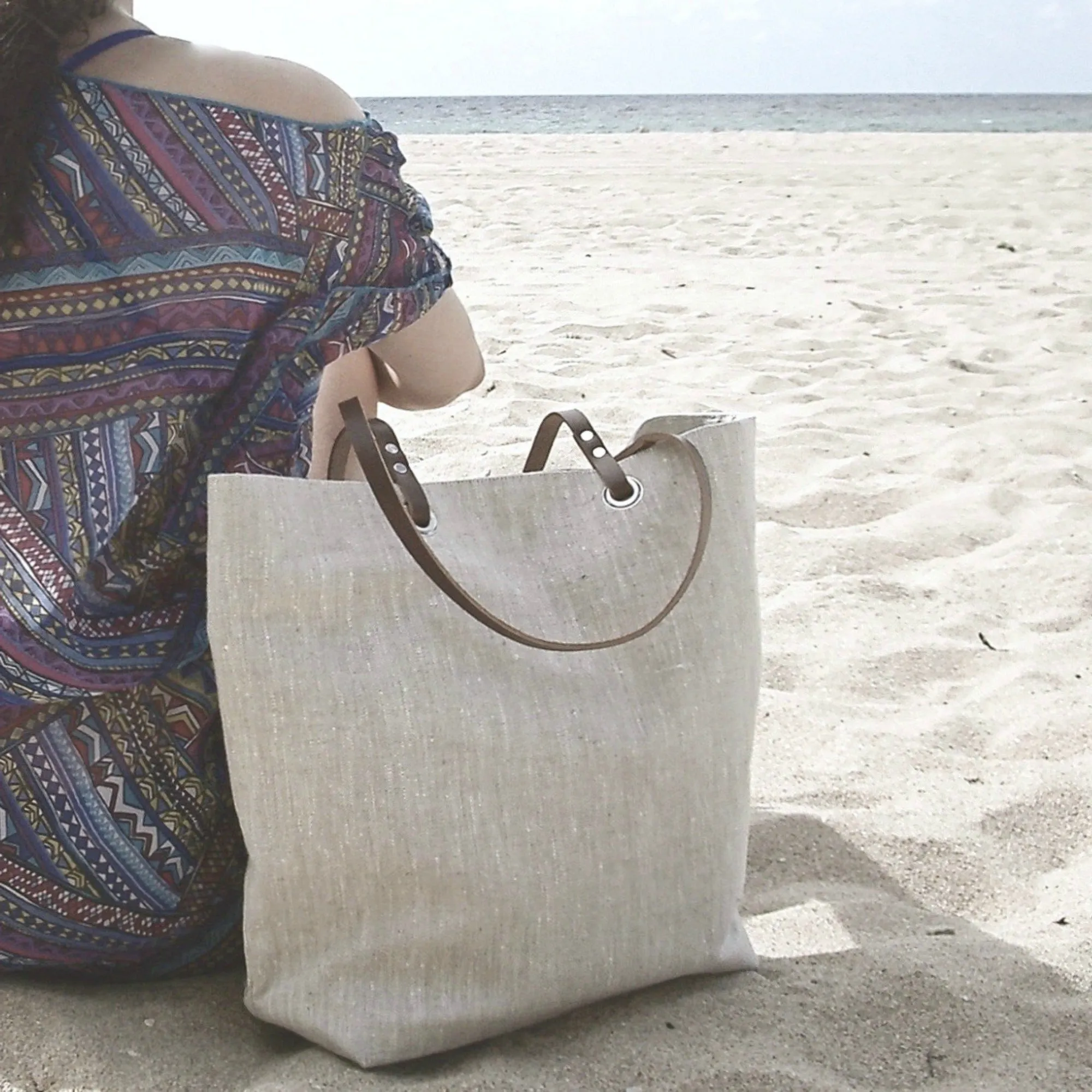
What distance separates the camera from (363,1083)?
109 centimetres

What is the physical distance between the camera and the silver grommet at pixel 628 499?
1.18 m

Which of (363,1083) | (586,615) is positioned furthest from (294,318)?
(363,1083)

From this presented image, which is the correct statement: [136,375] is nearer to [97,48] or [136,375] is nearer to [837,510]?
[97,48]

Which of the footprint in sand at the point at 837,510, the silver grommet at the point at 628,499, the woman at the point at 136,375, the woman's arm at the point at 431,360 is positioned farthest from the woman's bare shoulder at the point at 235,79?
the footprint in sand at the point at 837,510

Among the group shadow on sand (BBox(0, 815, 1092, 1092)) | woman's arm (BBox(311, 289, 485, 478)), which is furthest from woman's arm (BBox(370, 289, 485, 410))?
shadow on sand (BBox(0, 815, 1092, 1092))

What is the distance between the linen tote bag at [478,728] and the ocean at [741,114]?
13.5 metres

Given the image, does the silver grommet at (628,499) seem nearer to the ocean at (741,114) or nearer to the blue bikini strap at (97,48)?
the blue bikini strap at (97,48)

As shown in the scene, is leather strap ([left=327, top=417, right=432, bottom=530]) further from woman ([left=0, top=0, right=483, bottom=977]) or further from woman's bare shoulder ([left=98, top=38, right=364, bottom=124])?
woman's bare shoulder ([left=98, top=38, right=364, bottom=124])

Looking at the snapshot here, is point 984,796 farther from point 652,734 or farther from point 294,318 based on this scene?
point 294,318

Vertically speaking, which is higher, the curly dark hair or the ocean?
the curly dark hair

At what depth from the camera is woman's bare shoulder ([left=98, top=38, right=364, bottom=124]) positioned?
1115 millimetres

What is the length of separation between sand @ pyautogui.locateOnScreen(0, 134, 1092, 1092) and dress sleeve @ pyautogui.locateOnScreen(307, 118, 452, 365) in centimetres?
62

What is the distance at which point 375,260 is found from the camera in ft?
3.94

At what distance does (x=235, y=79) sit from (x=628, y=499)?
48 centimetres
